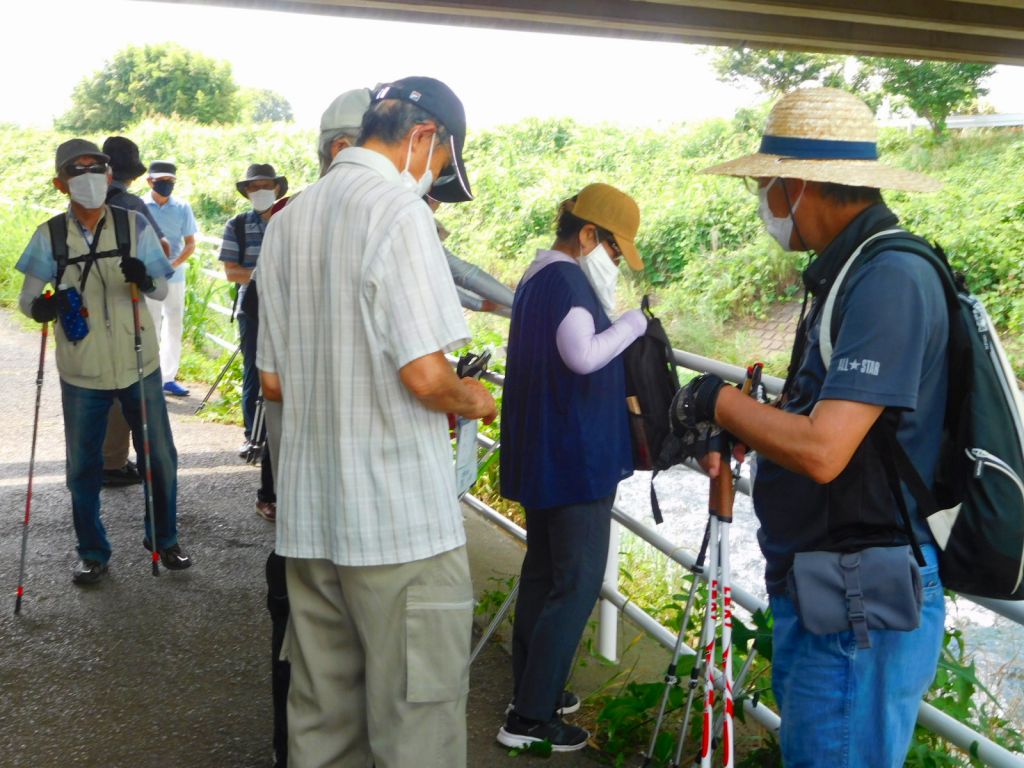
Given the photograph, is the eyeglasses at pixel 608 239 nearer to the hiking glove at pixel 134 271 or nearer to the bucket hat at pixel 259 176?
the hiking glove at pixel 134 271

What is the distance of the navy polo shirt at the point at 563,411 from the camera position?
3658 millimetres

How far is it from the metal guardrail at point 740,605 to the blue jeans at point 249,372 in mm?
1648

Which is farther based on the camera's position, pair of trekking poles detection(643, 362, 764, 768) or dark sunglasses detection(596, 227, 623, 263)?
dark sunglasses detection(596, 227, 623, 263)

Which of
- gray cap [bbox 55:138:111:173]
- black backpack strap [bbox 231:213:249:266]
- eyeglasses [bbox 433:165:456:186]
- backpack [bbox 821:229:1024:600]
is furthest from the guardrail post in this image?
black backpack strap [bbox 231:213:249:266]

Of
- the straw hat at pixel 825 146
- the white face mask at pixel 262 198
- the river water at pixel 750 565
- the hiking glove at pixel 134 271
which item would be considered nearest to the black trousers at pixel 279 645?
the straw hat at pixel 825 146

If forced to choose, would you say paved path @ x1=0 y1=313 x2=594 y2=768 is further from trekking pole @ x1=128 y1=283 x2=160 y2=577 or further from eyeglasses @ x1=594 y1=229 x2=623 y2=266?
eyeglasses @ x1=594 y1=229 x2=623 y2=266

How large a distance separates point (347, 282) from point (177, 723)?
2.26 metres

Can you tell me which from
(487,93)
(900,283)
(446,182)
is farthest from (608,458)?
(487,93)

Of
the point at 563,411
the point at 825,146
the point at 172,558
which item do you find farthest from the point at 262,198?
the point at 825,146

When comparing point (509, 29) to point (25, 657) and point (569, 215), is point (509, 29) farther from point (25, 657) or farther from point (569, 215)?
point (25, 657)

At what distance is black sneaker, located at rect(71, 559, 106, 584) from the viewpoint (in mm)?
5457

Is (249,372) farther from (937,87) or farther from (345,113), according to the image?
(937,87)

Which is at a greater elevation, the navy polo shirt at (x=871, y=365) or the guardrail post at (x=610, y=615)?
the navy polo shirt at (x=871, y=365)

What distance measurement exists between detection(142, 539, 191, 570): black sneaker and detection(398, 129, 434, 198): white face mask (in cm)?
352
